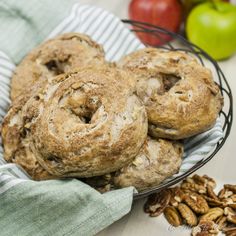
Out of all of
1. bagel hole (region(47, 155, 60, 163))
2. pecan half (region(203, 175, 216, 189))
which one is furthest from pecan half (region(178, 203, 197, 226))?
bagel hole (region(47, 155, 60, 163))

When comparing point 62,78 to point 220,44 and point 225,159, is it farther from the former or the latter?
point 220,44

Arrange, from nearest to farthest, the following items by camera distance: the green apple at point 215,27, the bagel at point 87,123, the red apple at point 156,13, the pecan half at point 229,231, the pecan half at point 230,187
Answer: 1. the bagel at point 87,123
2. the pecan half at point 229,231
3. the pecan half at point 230,187
4. the green apple at point 215,27
5. the red apple at point 156,13

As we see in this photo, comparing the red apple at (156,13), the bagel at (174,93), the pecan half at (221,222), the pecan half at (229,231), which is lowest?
the pecan half at (229,231)

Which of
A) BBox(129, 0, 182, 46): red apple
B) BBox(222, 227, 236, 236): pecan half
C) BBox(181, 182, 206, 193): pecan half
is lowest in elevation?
BBox(222, 227, 236, 236): pecan half

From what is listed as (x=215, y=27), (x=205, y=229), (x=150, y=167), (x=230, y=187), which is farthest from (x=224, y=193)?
(x=215, y=27)

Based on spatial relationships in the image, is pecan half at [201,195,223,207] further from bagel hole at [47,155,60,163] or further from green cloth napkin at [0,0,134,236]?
bagel hole at [47,155,60,163]

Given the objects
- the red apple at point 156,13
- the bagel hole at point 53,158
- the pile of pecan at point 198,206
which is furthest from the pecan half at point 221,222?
the red apple at point 156,13

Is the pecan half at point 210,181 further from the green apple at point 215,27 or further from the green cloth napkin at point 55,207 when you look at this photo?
the green apple at point 215,27
